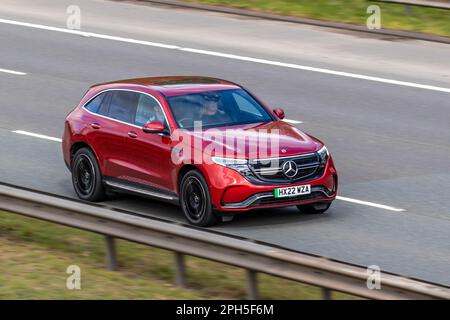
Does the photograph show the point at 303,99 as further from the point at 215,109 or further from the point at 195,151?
the point at 195,151

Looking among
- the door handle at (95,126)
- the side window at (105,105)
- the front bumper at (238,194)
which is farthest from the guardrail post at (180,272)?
the side window at (105,105)

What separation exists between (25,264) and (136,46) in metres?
13.2

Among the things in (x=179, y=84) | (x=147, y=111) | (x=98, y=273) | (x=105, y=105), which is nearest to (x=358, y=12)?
(x=179, y=84)

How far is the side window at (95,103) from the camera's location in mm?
16547

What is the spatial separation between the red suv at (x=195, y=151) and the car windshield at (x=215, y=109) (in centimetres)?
1

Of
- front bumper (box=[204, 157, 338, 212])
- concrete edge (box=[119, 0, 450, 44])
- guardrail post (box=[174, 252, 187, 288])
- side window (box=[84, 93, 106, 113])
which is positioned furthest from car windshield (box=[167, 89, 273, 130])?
concrete edge (box=[119, 0, 450, 44])

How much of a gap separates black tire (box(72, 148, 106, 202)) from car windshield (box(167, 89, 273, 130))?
1.35 metres

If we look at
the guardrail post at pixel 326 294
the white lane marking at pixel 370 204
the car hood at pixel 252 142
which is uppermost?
the car hood at pixel 252 142

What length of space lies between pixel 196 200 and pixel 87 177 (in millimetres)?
2029

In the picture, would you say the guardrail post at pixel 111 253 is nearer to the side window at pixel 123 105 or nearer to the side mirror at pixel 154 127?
the side mirror at pixel 154 127

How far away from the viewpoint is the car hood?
14.7 m

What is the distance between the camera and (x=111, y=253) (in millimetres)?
12734
